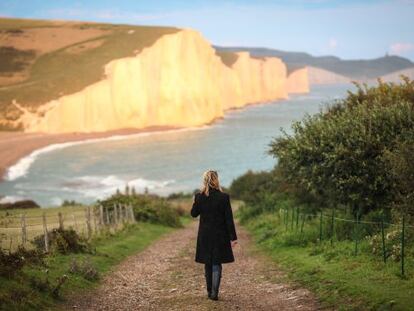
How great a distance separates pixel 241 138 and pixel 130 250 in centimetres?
9532

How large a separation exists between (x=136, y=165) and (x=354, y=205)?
63.1 metres

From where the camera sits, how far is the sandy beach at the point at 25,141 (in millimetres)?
84875

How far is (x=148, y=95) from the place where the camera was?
435 feet

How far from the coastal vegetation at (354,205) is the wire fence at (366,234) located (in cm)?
3

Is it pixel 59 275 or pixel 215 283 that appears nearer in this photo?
pixel 215 283

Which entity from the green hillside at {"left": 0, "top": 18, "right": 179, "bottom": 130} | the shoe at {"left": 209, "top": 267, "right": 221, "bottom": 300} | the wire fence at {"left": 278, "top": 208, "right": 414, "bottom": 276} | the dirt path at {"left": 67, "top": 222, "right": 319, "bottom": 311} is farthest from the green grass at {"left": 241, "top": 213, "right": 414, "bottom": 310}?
the green hillside at {"left": 0, "top": 18, "right": 179, "bottom": 130}

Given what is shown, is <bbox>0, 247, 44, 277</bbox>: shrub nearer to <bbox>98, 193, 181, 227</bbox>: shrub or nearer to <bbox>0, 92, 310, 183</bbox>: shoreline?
<bbox>98, 193, 181, 227</bbox>: shrub

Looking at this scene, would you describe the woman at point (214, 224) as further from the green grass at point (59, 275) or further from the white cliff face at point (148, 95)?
the white cliff face at point (148, 95)

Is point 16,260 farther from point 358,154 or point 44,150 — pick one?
point 44,150

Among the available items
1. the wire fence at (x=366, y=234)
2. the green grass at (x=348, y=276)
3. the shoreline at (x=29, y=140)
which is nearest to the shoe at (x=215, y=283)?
the green grass at (x=348, y=276)

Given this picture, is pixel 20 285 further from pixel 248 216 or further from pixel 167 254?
pixel 248 216

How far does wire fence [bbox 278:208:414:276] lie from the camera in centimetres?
1295

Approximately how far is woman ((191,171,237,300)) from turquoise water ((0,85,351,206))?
36477 mm

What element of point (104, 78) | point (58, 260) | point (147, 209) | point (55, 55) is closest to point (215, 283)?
point (58, 260)
